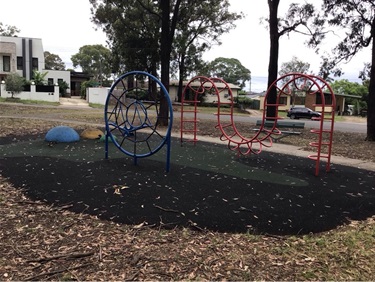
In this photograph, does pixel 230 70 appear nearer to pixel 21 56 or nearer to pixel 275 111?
pixel 21 56

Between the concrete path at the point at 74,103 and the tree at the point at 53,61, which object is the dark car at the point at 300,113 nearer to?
the concrete path at the point at 74,103

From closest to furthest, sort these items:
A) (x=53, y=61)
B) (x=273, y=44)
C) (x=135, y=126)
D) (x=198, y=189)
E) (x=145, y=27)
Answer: (x=198, y=189), (x=135, y=126), (x=273, y=44), (x=145, y=27), (x=53, y=61)

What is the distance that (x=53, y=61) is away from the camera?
8150 cm

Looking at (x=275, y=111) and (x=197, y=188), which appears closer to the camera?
(x=197, y=188)

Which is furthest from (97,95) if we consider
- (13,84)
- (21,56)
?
(21,56)

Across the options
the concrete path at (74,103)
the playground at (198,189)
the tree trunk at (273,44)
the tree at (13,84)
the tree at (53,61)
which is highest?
the tree at (53,61)

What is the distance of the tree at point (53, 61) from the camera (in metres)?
79.9

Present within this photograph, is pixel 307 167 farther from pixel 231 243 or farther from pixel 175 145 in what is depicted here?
pixel 231 243

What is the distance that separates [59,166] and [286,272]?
4.77 metres

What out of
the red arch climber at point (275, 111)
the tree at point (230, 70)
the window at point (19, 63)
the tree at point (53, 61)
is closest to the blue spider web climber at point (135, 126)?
the red arch climber at point (275, 111)

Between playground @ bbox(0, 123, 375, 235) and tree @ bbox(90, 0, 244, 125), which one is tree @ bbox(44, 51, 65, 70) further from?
playground @ bbox(0, 123, 375, 235)

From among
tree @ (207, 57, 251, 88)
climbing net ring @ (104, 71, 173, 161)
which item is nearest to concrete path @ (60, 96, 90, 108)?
climbing net ring @ (104, 71, 173, 161)

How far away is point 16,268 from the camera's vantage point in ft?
9.66

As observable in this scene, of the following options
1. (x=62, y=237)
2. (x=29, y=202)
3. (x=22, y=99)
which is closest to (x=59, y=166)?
(x=29, y=202)
